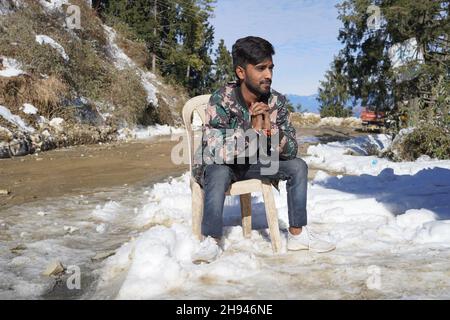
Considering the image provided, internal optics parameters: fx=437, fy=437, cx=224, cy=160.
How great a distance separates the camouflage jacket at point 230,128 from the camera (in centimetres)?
318

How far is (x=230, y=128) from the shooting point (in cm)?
332

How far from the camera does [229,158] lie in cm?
Result: 317

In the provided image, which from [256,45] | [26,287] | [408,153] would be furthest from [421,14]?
[26,287]

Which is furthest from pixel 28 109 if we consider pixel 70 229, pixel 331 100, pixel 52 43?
pixel 331 100

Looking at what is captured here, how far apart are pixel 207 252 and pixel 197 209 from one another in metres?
0.52

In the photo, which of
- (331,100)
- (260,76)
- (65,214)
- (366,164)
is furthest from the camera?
(331,100)

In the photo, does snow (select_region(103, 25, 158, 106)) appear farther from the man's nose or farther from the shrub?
the man's nose

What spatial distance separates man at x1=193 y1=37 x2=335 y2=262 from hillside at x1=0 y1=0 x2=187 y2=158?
847 cm

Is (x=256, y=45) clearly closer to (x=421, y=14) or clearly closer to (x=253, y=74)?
(x=253, y=74)

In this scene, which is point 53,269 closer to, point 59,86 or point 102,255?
point 102,255

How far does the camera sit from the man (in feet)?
10.4

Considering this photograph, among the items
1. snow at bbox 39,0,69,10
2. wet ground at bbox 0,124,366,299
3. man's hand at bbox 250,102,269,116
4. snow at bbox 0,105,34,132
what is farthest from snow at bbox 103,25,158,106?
man's hand at bbox 250,102,269,116

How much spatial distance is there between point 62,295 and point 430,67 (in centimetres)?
1121

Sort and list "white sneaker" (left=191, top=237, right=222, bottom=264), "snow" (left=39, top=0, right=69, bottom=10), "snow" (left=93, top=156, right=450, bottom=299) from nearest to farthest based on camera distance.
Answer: "snow" (left=93, top=156, right=450, bottom=299)
"white sneaker" (left=191, top=237, right=222, bottom=264)
"snow" (left=39, top=0, right=69, bottom=10)
